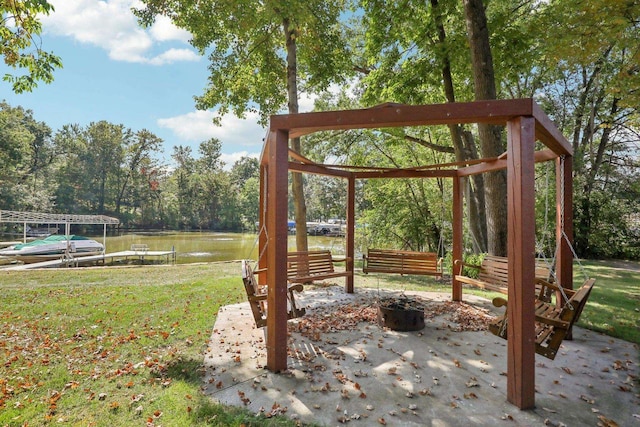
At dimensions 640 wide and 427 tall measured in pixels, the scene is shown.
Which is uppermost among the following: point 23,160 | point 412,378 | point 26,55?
point 23,160

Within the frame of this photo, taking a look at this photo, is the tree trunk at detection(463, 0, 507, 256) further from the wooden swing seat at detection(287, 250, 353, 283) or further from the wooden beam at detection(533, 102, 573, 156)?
the wooden swing seat at detection(287, 250, 353, 283)

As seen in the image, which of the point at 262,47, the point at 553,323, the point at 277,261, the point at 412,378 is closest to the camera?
the point at 553,323

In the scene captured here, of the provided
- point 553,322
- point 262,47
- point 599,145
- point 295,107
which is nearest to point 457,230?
point 553,322

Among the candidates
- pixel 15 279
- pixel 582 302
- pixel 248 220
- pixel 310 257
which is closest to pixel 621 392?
pixel 582 302

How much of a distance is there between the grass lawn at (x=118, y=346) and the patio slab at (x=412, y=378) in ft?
0.99

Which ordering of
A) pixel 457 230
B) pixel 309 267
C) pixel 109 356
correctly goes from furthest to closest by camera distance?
1. pixel 457 230
2. pixel 309 267
3. pixel 109 356

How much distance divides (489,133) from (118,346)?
726 centimetres

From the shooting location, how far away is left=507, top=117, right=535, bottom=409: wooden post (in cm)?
262

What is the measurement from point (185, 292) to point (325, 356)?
154 inches

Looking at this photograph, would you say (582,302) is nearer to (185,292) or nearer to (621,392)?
(621,392)

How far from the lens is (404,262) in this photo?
6.98m

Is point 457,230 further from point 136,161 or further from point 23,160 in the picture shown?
point 136,161

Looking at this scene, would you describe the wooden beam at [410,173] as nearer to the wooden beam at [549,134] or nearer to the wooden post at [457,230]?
the wooden post at [457,230]

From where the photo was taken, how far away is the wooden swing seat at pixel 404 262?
6777 millimetres
